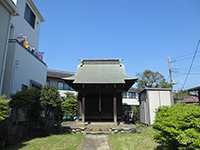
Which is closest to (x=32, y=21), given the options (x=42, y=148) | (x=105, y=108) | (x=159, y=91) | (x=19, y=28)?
(x=19, y=28)

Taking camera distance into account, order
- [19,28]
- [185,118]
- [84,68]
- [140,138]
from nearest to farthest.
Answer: [185,118] < [140,138] < [19,28] < [84,68]

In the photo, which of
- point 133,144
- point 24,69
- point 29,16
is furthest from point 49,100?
point 29,16

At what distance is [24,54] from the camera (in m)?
14.8

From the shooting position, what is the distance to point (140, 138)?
38.6ft

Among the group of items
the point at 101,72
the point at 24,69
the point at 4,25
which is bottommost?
the point at 24,69

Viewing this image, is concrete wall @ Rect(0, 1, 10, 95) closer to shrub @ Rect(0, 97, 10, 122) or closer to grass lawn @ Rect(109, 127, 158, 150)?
shrub @ Rect(0, 97, 10, 122)

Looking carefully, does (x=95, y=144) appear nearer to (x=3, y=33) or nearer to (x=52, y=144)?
(x=52, y=144)

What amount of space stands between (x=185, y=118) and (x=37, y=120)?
8.66m

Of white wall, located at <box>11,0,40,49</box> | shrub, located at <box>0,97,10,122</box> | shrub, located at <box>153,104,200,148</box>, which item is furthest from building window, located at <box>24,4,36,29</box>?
shrub, located at <box>153,104,200,148</box>

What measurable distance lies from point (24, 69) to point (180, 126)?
35.4 feet

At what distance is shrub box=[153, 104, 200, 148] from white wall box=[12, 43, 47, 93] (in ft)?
29.0

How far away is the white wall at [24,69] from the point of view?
13.7 metres

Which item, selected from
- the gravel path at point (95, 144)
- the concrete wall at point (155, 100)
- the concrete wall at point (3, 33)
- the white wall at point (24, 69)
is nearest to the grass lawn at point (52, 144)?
the gravel path at point (95, 144)

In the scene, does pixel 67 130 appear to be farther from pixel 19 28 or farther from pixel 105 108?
pixel 19 28
